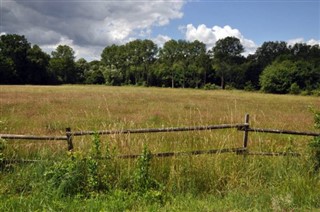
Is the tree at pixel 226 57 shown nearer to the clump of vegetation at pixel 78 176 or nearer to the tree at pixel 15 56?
the tree at pixel 15 56

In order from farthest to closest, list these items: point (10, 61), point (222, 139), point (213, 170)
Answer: point (10, 61) → point (222, 139) → point (213, 170)

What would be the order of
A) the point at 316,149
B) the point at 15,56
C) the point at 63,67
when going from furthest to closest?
the point at 63,67 < the point at 15,56 < the point at 316,149

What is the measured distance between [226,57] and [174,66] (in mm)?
17300

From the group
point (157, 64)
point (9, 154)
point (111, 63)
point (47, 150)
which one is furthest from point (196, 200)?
point (111, 63)

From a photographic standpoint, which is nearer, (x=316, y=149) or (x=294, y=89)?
(x=316, y=149)

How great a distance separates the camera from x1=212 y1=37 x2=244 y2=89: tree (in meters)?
101

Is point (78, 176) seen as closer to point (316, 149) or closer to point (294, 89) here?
point (316, 149)

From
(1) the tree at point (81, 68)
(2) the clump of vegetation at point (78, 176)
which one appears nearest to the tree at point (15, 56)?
(1) the tree at point (81, 68)

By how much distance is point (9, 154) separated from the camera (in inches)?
277

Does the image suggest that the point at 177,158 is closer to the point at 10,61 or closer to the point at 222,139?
the point at 222,139

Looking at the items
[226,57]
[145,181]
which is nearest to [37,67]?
[226,57]

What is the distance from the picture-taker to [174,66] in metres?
107

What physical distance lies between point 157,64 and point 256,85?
116ft

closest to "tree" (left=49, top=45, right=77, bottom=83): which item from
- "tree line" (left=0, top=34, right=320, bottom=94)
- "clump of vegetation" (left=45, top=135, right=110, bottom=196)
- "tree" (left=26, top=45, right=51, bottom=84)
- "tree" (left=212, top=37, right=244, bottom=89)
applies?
"tree line" (left=0, top=34, right=320, bottom=94)
